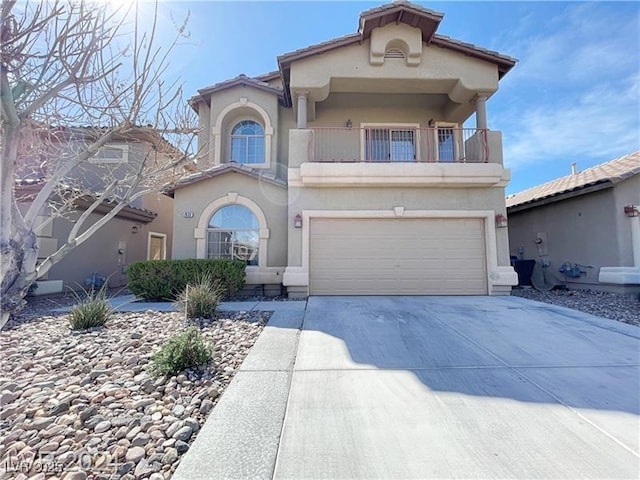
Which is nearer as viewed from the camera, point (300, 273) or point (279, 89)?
point (300, 273)

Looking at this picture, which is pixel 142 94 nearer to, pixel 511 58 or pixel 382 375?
pixel 382 375

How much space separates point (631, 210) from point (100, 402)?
553 inches

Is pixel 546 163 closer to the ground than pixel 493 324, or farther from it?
farther from it

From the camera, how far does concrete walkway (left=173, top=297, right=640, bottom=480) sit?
2375 millimetres

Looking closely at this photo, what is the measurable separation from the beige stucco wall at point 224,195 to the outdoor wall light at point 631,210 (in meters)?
10.9

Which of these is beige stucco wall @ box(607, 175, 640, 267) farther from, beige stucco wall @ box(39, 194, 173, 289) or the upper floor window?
beige stucco wall @ box(39, 194, 173, 289)

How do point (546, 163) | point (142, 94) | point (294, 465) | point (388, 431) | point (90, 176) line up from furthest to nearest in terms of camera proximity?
point (546, 163) < point (90, 176) < point (142, 94) < point (388, 431) < point (294, 465)

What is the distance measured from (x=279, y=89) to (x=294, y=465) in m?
12.4

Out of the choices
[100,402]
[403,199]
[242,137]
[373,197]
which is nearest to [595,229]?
[403,199]

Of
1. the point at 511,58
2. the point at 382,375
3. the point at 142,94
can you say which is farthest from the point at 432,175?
the point at 142,94

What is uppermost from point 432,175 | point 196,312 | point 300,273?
point 432,175

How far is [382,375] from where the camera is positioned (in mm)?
3928

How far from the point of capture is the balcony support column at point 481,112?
10.4 metres

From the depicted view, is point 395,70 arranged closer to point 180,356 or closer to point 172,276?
point 172,276
